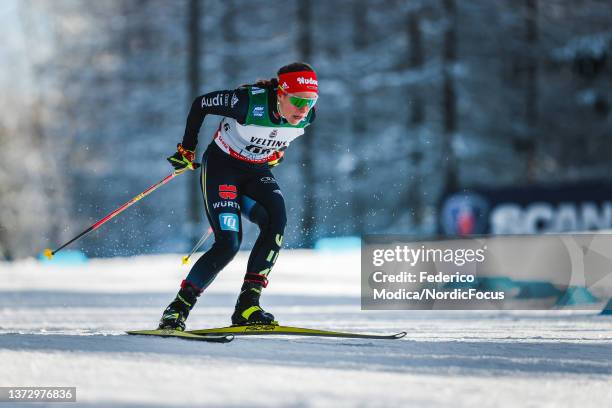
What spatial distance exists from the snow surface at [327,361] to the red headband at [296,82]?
1.36m

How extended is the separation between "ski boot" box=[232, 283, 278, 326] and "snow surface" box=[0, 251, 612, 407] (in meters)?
0.34

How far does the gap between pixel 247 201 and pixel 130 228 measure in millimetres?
20299

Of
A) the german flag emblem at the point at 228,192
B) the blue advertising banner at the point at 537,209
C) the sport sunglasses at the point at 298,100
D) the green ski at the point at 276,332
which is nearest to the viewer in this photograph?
the green ski at the point at 276,332

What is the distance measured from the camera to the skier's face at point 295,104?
17.2ft

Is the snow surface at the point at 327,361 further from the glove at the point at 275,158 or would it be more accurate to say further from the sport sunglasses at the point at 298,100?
the sport sunglasses at the point at 298,100

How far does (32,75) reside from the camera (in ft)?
92.1

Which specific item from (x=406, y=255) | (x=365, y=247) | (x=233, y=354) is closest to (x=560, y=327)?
(x=406, y=255)

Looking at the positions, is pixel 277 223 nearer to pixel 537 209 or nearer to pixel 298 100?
pixel 298 100

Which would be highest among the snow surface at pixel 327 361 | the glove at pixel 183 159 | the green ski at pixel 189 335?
the glove at pixel 183 159

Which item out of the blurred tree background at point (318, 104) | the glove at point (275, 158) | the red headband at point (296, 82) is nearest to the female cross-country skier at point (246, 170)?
the red headband at point (296, 82)

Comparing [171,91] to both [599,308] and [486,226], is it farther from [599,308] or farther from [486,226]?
[599,308]

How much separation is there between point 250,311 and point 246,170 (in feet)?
2.68

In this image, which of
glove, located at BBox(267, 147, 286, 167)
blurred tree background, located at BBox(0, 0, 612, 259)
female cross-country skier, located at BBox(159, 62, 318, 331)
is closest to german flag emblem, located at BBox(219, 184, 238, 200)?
female cross-country skier, located at BBox(159, 62, 318, 331)

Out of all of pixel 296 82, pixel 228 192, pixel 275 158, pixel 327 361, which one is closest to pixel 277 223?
pixel 228 192
